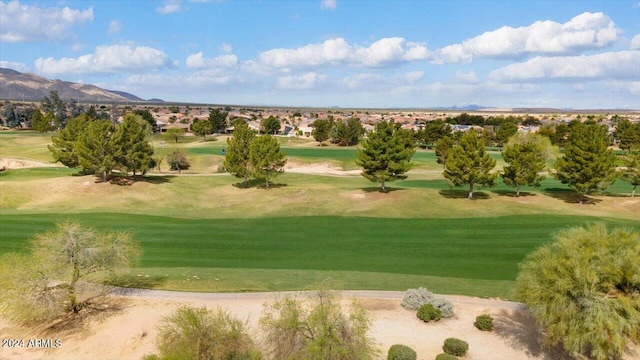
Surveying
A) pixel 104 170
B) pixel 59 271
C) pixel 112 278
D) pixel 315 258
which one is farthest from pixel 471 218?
pixel 104 170

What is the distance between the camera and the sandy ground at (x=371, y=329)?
22236 mm

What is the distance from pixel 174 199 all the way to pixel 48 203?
1529 cm

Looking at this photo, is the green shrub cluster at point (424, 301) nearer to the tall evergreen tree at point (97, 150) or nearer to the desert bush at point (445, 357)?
the desert bush at point (445, 357)

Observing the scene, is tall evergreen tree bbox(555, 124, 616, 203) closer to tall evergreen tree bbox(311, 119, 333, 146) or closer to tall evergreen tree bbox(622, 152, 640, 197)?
tall evergreen tree bbox(622, 152, 640, 197)

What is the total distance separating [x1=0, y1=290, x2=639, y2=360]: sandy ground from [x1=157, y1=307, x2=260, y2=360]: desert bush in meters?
2.57

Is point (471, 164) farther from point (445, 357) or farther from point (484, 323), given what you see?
point (445, 357)

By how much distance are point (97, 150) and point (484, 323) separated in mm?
55413

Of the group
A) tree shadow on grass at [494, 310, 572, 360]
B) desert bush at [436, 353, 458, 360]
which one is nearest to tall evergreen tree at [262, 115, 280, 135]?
tree shadow on grass at [494, 310, 572, 360]

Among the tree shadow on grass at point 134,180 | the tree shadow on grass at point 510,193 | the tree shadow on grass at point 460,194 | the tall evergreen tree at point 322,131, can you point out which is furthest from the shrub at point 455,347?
the tall evergreen tree at point 322,131

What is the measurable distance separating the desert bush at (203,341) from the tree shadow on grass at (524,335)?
1363 centimetres

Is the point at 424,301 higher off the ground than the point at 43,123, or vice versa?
the point at 43,123

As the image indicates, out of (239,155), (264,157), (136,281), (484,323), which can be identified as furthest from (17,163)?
(484,323)

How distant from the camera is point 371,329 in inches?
947

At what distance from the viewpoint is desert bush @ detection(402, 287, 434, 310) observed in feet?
85.7
